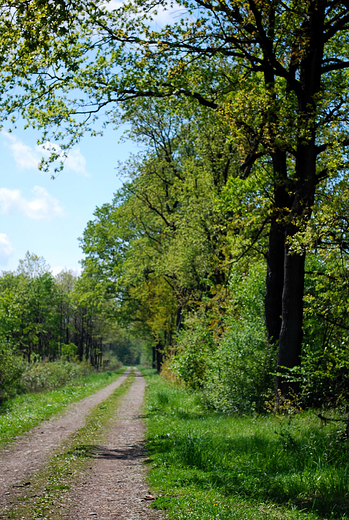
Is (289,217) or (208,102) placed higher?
(208,102)

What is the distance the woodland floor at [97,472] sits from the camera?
5.43 meters

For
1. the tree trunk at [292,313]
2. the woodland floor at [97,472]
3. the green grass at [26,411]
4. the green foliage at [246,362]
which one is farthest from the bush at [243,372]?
the green grass at [26,411]

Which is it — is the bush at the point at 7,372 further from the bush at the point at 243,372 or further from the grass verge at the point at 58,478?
the bush at the point at 243,372

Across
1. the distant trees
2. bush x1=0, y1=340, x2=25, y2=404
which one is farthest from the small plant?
the distant trees

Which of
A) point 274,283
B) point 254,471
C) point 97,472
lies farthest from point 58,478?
point 274,283

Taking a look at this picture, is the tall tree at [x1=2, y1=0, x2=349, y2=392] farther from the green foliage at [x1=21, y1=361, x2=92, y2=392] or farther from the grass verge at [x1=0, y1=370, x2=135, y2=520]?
the green foliage at [x1=21, y1=361, x2=92, y2=392]

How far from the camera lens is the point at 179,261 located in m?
21.2

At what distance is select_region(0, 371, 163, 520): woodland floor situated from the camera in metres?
5.43

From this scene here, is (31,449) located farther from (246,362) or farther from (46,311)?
(46,311)

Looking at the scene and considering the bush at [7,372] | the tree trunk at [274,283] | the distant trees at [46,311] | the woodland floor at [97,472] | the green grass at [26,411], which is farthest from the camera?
the distant trees at [46,311]

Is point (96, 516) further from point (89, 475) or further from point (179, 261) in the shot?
point (179, 261)

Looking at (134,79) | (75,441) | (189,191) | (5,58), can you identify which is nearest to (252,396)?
(75,441)

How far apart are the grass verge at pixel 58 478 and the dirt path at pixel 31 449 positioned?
0.75 feet

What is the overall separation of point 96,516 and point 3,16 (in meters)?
8.12
